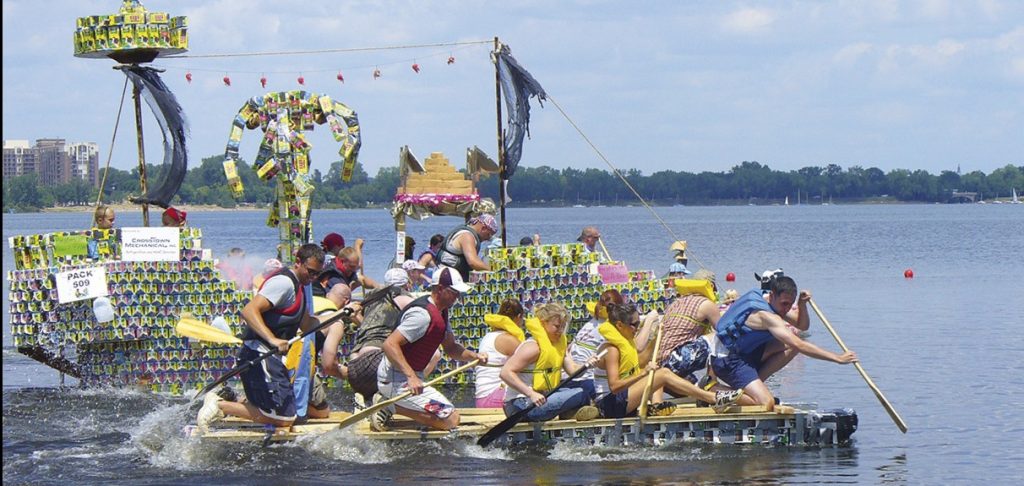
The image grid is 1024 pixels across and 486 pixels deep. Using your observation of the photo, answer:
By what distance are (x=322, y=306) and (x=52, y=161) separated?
79600 millimetres

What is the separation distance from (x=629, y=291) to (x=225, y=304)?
4623 millimetres

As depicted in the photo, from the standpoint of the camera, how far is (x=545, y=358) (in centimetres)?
1263

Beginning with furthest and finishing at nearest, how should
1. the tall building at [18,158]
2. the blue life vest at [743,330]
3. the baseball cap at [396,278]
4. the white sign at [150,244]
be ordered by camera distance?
1. the tall building at [18,158]
2. the white sign at [150,244]
3. the baseball cap at [396,278]
4. the blue life vest at [743,330]

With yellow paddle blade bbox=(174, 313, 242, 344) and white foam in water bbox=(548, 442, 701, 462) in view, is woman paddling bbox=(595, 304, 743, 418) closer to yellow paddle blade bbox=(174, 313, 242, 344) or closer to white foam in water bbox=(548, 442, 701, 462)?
white foam in water bbox=(548, 442, 701, 462)

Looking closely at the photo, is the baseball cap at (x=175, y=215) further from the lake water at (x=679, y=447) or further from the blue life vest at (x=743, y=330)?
the blue life vest at (x=743, y=330)

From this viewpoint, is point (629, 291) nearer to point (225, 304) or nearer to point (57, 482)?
point (225, 304)

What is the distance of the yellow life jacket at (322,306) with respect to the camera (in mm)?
13727

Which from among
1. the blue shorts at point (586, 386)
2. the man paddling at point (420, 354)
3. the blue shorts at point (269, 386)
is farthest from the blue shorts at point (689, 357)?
the blue shorts at point (269, 386)

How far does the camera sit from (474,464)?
41.3ft

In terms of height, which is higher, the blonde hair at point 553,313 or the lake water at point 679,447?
the blonde hair at point 553,313

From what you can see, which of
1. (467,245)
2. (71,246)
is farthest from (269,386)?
(71,246)

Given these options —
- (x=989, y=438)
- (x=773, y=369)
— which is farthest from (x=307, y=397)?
(x=989, y=438)

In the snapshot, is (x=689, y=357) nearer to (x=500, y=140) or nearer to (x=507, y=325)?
(x=507, y=325)

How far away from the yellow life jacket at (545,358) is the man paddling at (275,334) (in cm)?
189
